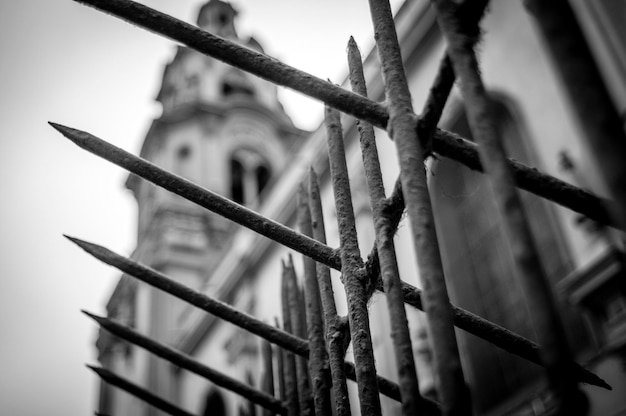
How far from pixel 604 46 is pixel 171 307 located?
13781mm

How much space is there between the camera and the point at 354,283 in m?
2.53

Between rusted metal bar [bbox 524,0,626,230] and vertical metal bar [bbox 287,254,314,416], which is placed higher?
vertical metal bar [bbox 287,254,314,416]

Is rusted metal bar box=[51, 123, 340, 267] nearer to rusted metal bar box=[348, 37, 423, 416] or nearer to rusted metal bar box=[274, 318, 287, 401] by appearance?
rusted metal bar box=[348, 37, 423, 416]

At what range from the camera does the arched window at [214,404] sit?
14.8 m

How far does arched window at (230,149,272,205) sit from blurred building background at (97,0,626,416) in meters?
1.97

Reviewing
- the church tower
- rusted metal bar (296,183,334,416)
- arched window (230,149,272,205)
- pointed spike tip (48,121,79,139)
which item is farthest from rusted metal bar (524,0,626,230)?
arched window (230,149,272,205)

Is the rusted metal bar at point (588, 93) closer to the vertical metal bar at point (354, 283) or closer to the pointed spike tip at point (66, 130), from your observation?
the vertical metal bar at point (354, 283)

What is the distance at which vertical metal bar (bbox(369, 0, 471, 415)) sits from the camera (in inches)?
65.3

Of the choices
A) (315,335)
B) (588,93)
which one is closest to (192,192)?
(315,335)

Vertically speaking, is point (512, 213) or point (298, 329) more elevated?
point (298, 329)

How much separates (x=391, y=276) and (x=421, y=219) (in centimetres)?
28

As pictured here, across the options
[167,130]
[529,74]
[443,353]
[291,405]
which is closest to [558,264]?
[529,74]

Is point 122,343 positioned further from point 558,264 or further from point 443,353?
point 443,353

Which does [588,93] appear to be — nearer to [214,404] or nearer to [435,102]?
[435,102]
